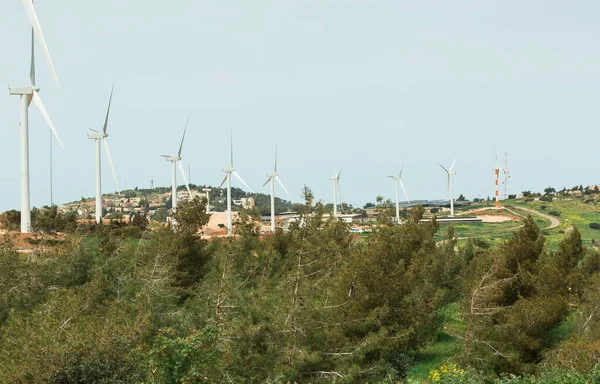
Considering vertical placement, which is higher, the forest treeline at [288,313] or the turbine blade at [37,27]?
the turbine blade at [37,27]

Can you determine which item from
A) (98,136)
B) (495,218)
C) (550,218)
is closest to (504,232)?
(495,218)

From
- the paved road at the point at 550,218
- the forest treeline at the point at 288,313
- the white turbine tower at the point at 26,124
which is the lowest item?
the forest treeline at the point at 288,313

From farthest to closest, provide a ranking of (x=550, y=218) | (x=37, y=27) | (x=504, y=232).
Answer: (x=550, y=218), (x=504, y=232), (x=37, y=27)

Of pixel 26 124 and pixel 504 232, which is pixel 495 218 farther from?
pixel 26 124

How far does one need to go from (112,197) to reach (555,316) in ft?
571

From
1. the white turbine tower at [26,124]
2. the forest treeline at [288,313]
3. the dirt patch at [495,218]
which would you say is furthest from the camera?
the dirt patch at [495,218]

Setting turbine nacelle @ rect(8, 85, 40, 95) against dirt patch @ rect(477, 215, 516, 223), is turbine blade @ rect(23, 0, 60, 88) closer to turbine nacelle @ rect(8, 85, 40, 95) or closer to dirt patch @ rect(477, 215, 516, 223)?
turbine nacelle @ rect(8, 85, 40, 95)

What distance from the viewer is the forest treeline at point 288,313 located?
2314cm

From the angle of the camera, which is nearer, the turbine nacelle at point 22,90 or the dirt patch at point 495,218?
the turbine nacelle at point 22,90

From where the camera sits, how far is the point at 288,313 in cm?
2806

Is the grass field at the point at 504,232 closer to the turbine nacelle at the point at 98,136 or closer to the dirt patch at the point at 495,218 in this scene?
the dirt patch at the point at 495,218

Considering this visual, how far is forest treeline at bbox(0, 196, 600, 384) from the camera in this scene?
911 inches

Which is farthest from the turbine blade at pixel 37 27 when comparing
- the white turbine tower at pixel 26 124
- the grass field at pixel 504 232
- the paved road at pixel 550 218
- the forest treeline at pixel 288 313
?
the paved road at pixel 550 218

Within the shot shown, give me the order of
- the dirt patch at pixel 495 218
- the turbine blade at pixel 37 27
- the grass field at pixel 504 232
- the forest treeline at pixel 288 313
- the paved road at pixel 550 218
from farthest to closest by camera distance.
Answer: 1. the dirt patch at pixel 495 218
2. the paved road at pixel 550 218
3. the turbine blade at pixel 37 27
4. the grass field at pixel 504 232
5. the forest treeline at pixel 288 313
